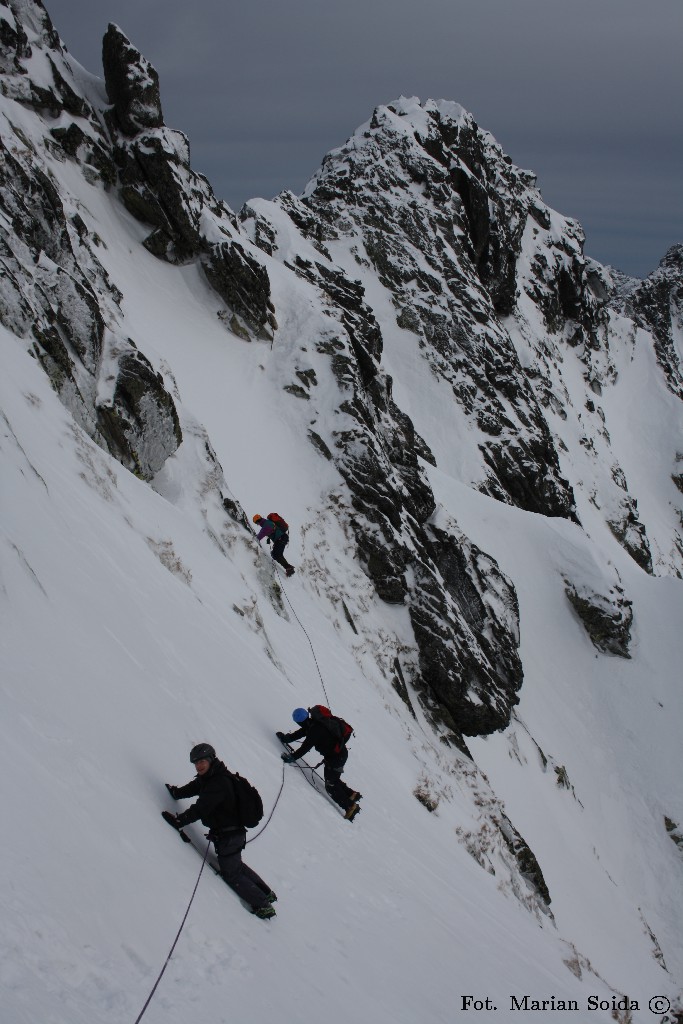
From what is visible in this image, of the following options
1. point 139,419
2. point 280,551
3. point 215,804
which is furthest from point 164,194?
point 215,804

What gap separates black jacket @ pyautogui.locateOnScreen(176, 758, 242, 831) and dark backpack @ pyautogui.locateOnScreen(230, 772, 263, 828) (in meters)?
0.04

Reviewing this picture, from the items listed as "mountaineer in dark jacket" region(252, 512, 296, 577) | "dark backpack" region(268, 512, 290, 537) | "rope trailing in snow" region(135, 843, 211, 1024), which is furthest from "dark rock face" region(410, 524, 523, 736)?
"rope trailing in snow" region(135, 843, 211, 1024)

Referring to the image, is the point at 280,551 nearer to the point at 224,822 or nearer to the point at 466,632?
the point at 466,632

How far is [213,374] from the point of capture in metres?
23.2

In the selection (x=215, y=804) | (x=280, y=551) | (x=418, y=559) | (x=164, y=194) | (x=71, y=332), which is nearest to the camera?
(x=215, y=804)

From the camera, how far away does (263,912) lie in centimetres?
536

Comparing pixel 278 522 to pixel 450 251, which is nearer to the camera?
pixel 278 522

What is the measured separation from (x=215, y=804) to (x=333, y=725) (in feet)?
11.6

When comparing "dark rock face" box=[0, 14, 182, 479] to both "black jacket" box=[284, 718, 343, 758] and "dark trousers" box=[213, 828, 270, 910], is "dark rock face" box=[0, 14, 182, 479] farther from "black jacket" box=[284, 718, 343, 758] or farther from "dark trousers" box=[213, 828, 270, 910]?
"dark trousers" box=[213, 828, 270, 910]

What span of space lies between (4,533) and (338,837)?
17.9 feet

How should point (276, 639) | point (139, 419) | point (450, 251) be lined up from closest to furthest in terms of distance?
point (276, 639) < point (139, 419) < point (450, 251)

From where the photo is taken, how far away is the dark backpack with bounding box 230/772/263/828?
5.44 metres

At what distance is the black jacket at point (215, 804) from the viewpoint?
5.34 meters

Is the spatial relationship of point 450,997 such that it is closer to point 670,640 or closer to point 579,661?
point 579,661
